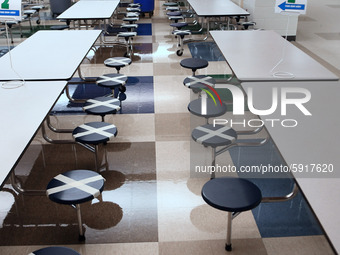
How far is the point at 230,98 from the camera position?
5340mm

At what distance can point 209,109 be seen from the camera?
3.83 meters

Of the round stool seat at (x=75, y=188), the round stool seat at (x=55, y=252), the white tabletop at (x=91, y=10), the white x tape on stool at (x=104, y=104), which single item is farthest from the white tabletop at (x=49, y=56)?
the round stool seat at (x=55, y=252)

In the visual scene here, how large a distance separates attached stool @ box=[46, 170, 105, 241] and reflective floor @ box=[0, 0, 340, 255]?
344 millimetres

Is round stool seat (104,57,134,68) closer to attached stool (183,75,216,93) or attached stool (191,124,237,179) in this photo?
attached stool (183,75,216,93)

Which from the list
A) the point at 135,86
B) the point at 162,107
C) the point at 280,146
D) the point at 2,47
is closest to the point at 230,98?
the point at 162,107

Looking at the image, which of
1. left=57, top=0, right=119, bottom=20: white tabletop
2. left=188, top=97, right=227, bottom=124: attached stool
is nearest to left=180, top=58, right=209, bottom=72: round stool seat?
left=188, top=97, right=227, bottom=124: attached stool

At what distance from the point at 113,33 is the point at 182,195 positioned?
20.9ft

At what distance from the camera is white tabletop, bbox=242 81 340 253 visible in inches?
72.8

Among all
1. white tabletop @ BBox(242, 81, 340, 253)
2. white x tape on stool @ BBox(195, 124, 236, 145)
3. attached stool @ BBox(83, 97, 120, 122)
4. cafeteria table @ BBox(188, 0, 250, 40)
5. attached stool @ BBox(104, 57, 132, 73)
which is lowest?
white x tape on stool @ BBox(195, 124, 236, 145)

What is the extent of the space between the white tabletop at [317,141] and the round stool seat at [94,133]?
1218 millimetres

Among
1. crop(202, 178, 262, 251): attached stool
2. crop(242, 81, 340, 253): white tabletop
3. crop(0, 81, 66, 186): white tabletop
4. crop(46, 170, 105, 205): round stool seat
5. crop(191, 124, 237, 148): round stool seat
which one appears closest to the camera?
crop(242, 81, 340, 253): white tabletop

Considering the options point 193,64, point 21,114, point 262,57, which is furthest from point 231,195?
point 193,64

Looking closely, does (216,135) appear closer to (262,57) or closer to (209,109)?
(209,109)

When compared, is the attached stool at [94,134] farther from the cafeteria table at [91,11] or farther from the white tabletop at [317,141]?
the cafeteria table at [91,11]
